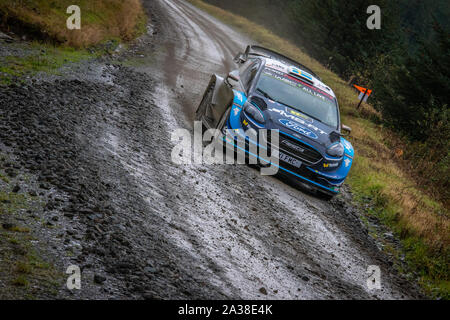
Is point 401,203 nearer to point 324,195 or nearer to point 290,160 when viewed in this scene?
point 324,195

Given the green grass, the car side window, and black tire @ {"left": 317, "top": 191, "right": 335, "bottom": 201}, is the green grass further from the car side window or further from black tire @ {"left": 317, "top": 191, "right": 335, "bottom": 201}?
black tire @ {"left": 317, "top": 191, "right": 335, "bottom": 201}

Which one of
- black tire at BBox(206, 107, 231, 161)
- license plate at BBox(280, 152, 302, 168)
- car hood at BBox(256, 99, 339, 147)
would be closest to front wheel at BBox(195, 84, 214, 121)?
→ black tire at BBox(206, 107, 231, 161)

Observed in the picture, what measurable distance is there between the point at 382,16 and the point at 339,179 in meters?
25.8

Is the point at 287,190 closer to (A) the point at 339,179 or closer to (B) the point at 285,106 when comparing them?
(A) the point at 339,179

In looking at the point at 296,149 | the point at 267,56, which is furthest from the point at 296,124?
the point at 267,56

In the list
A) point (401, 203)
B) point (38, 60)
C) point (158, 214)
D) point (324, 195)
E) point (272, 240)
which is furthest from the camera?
point (38, 60)

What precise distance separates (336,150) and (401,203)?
2004mm

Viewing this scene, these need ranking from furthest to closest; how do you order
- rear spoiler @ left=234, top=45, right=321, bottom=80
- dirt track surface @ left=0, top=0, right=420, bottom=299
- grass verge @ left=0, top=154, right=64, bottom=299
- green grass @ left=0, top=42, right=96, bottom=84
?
rear spoiler @ left=234, top=45, right=321, bottom=80 < green grass @ left=0, top=42, right=96, bottom=84 < dirt track surface @ left=0, top=0, right=420, bottom=299 < grass verge @ left=0, top=154, right=64, bottom=299

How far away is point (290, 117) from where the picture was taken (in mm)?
8469

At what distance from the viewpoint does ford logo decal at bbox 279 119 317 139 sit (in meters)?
8.26

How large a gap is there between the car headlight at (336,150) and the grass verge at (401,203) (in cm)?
140

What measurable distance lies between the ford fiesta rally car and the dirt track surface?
0.49 meters

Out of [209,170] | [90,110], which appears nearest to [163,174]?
[209,170]

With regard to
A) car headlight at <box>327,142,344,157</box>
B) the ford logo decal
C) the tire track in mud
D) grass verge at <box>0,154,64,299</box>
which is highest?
the ford logo decal
